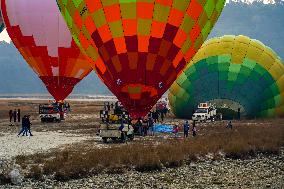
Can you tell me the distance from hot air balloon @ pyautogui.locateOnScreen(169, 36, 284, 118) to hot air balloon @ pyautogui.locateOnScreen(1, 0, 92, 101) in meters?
9.72

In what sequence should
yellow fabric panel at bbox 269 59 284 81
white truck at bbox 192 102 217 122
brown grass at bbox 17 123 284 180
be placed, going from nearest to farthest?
brown grass at bbox 17 123 284 180, white truck at bbox 192 102 217 122, yellow fabric panel at bbox 269 59 284 81

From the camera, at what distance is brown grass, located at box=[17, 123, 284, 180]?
15758mm

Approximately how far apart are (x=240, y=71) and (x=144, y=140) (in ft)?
42.8

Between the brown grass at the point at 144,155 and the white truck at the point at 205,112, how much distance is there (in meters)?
11.7

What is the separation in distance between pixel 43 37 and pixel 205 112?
44.4 ft

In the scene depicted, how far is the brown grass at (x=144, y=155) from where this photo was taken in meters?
15.8

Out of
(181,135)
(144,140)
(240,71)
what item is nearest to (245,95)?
(240,71)

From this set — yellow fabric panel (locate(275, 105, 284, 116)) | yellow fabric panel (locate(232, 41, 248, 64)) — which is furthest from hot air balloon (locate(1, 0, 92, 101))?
yellow fabric panel (locate(275, 105, 284, 116))

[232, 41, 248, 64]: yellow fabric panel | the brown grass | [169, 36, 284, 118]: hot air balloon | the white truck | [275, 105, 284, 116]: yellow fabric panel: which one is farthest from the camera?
[275, 105, 284, 116]: yellow fabric panel

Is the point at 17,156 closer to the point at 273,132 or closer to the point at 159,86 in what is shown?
the point at 159,86

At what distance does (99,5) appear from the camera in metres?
22.0

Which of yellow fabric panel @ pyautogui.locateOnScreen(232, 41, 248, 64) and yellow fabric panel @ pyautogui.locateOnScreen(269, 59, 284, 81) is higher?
yellow fabric panel @ pyautogui.locateOnScreen(232, 41, 248, 64)

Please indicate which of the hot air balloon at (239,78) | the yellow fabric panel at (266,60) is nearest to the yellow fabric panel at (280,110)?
the hot air balloon at (239,78)

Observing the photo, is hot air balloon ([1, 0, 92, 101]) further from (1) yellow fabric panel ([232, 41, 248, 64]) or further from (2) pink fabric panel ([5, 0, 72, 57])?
(1) yellow fabric panel ([232, 41, 248, 64])
